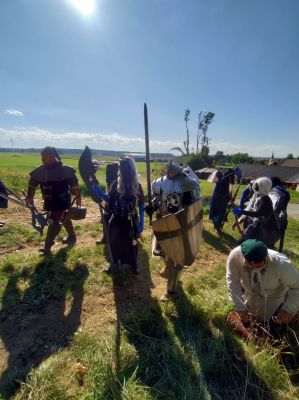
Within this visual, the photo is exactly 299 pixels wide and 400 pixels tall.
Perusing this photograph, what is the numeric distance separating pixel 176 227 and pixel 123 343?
1446mm

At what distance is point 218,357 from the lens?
3025 millimetres

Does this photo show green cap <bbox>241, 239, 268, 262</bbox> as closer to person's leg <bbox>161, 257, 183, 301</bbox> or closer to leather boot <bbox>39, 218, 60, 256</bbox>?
person's leg <bbox>161, 257, 183, 301</bbox>

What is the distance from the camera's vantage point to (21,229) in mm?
6934

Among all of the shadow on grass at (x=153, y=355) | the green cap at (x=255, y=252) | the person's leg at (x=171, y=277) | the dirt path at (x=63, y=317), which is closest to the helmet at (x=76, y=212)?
the dirt path at (x=63, y=317)

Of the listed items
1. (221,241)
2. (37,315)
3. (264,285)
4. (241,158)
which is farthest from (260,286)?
(241,158)

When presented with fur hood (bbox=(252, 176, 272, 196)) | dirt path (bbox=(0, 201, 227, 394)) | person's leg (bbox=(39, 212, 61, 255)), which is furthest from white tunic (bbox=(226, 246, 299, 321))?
person's leg (bbox=(39, 212, 61, 255))

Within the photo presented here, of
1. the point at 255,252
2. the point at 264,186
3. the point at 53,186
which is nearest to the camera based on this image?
the point at 255,252

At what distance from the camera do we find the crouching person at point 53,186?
16.9 feet

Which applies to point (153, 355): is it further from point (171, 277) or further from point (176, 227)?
point (176, 227)

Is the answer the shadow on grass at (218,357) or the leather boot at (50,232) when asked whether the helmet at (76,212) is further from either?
the shadow on grass at (218,357)

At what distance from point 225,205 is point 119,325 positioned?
18.1 ft

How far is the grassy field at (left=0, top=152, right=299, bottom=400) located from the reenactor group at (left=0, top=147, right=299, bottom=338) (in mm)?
349

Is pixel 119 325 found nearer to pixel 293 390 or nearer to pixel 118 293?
pixel 118 293

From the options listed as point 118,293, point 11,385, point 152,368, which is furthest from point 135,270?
point 11,385
